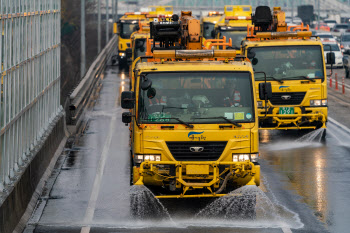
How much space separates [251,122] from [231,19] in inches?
862

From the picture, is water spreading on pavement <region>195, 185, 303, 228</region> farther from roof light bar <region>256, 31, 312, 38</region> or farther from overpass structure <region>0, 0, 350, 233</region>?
roof light bar <region>256, 31, 312, 38</region>

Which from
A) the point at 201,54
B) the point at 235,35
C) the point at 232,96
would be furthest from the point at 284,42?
the point at 235,35

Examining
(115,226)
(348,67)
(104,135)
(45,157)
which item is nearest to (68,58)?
(348,67)

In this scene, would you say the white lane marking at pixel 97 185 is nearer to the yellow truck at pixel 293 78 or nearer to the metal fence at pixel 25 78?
the metal fence at pixel 25 78

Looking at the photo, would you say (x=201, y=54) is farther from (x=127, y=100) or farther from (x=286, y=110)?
(x=286, y=110)

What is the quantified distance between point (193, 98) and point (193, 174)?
1.26 m

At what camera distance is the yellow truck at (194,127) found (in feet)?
44.5

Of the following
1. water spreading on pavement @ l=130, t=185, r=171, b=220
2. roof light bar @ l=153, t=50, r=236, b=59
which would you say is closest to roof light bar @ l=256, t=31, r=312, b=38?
roof light bar @ l=153, t=50, r=236, b=59

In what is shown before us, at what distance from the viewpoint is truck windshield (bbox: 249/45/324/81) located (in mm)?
22000

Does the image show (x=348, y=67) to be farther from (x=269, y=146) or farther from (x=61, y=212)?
(x=61, y=212)

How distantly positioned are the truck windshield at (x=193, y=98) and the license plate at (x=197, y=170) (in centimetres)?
82

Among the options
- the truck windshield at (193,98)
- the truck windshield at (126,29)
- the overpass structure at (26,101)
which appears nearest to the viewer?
the overpass structure at (26,101)

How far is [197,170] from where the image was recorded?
1350cm

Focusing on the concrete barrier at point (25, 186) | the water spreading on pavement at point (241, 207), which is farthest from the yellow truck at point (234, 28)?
the water spreading on pavement at point (241, 207)
